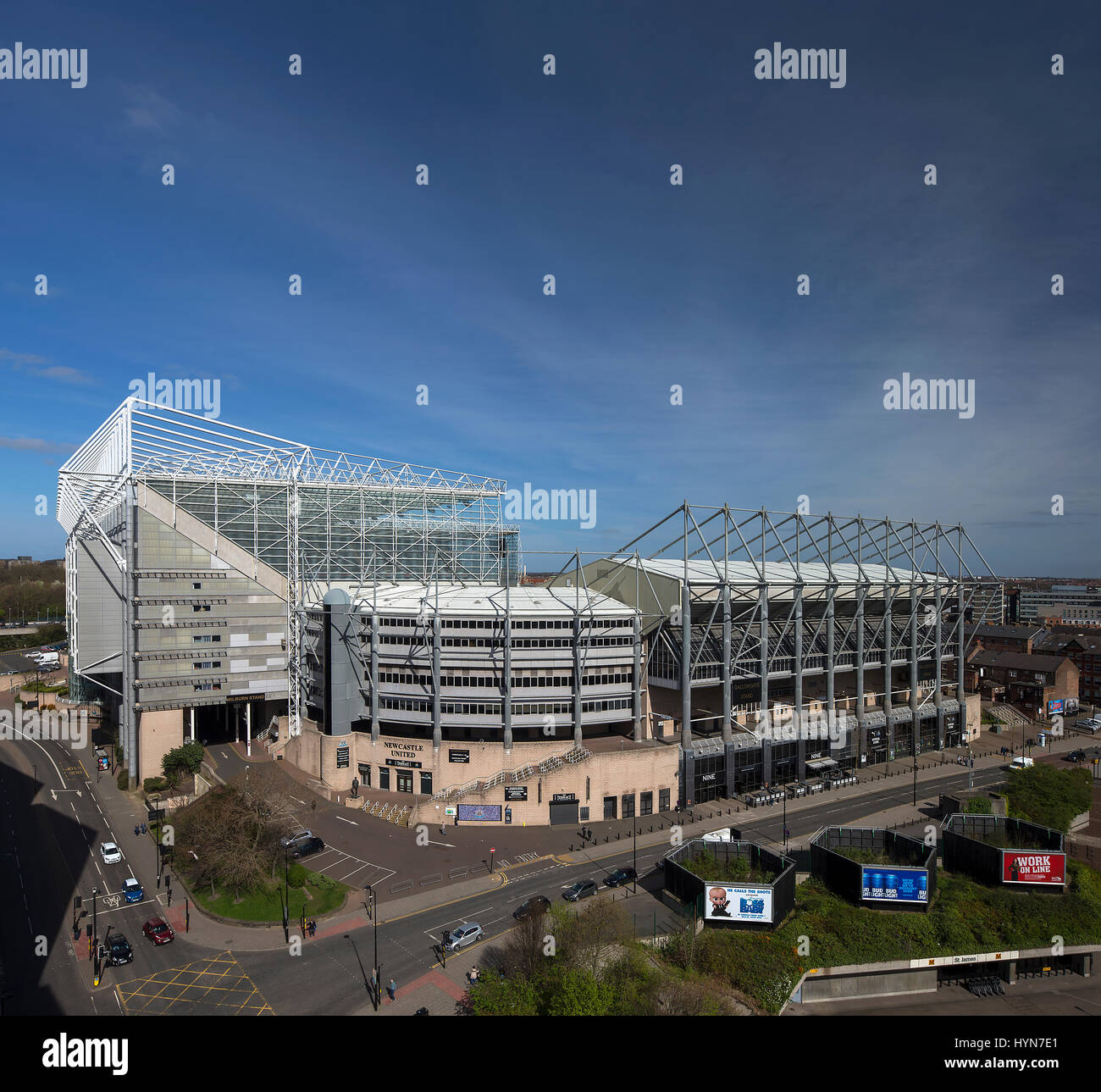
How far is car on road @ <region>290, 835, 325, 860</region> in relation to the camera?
4994 centimetres

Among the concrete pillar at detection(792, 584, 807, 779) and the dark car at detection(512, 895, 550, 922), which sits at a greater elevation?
the concrete pillar at detection(792, 584, 807, 779)

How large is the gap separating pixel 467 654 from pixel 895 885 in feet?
122

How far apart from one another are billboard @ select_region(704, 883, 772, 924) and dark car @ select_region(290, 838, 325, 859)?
1118 inches

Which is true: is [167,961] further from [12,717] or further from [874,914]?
[12,717]

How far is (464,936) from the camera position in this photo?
38.1 m

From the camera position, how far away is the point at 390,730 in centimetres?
6831

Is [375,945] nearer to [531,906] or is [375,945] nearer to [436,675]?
[531,906]

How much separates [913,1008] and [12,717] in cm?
10454

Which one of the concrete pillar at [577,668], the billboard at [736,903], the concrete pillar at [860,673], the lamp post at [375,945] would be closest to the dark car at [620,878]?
the billboard at [736,903]

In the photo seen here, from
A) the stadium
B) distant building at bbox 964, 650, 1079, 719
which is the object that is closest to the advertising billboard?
the stadium

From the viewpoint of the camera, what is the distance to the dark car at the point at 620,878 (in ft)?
148

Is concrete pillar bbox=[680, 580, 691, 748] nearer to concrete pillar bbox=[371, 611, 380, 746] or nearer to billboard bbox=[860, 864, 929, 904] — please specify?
billboard bbox=[860, 864, 929, 904]

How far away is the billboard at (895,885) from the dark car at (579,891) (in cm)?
1569
